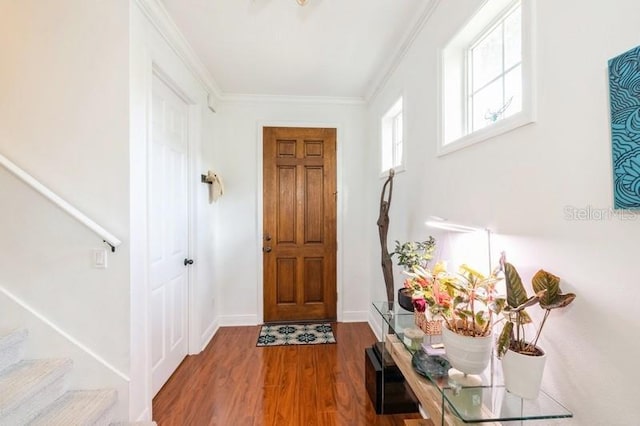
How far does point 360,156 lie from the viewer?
3443 millimetres

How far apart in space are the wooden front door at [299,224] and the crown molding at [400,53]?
67 cm

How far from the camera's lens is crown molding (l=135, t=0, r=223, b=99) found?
1776 millimetres

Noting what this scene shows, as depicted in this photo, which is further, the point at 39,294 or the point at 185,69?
the point at 185,69

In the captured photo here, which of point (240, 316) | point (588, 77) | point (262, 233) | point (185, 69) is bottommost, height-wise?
point (240, 316)

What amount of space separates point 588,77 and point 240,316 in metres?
3.44

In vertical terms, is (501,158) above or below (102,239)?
above

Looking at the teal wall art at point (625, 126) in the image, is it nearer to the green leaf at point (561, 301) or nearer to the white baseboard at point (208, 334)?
the green leaf at point (561, 301)

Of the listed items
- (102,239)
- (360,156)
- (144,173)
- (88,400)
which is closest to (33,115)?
(144,173)

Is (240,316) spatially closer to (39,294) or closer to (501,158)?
(39,294)

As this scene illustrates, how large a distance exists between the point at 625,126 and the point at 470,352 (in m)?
0.77

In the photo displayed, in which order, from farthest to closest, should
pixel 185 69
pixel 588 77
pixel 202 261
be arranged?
pixel 202 261 → pixel 185 69 → pixel 588 77

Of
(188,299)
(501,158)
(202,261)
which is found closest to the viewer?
(501,158)

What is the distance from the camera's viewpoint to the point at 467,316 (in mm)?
Result: 998

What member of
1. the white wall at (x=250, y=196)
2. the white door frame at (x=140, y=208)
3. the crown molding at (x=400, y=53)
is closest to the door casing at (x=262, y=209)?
the white wall at (x=250, y=196)
